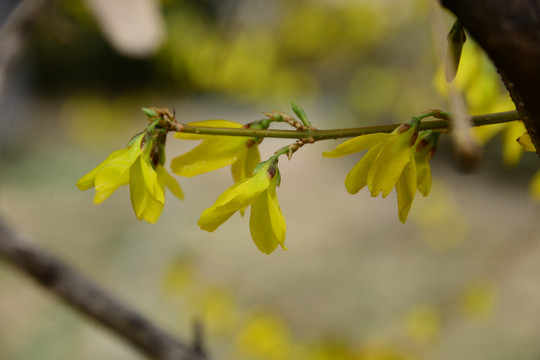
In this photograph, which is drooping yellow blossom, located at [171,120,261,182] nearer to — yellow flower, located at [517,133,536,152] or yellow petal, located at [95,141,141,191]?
yellow petal, located at [95,141,141,191]

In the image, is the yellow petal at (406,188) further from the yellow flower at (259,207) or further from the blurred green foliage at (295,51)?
the blurred green foliage at (295,51)

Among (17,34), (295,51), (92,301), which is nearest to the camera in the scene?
(92,301)

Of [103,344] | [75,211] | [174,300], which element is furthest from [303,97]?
[103,344]

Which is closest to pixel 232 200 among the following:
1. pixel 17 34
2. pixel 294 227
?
pixel 17 34

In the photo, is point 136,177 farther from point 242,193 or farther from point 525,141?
point 525,141

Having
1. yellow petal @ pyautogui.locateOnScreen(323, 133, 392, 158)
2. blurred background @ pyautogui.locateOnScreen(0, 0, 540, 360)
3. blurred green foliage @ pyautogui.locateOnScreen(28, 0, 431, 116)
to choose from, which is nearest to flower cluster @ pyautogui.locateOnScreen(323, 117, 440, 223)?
yellow petal @ pyautogui.locateOnScreen(323, 133, 392, 158)

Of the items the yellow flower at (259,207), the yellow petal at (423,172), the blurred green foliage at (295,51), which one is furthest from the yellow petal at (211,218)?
the blurred green foliage at (295,51)
